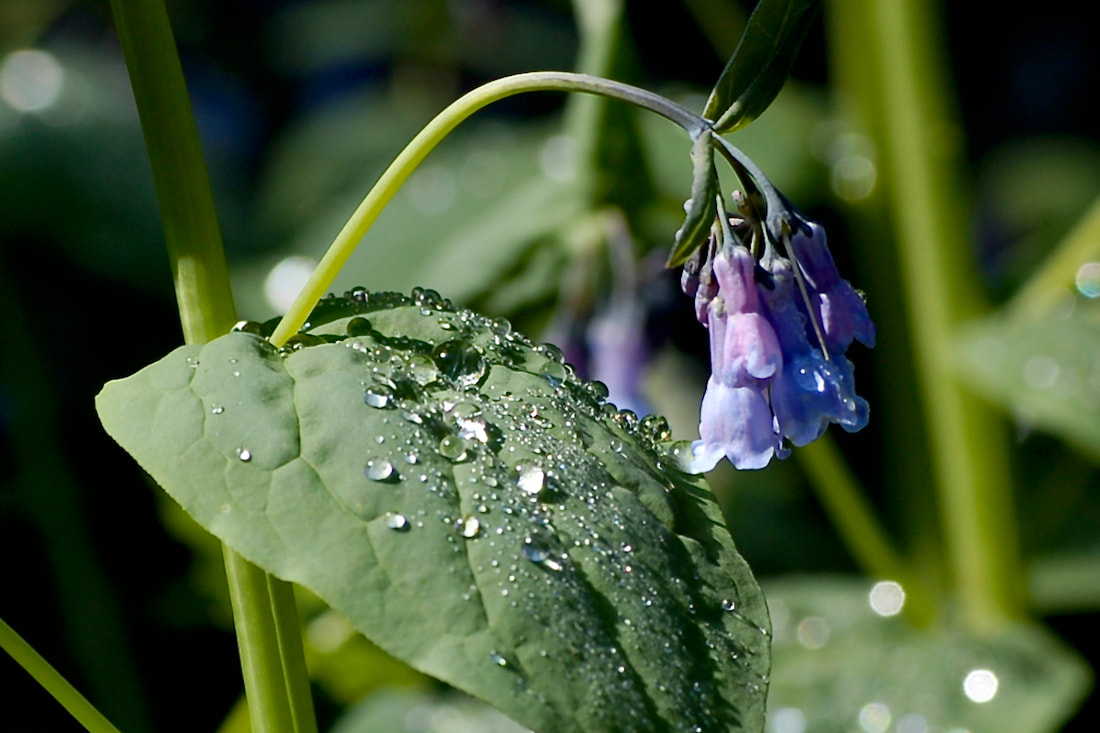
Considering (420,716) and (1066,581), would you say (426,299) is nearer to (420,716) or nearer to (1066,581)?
(420,716)

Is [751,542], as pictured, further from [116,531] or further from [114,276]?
[114,276]

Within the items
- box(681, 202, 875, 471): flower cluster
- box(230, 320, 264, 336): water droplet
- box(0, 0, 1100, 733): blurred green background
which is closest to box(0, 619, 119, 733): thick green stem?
box(230, 320, 264, 336): water droplet

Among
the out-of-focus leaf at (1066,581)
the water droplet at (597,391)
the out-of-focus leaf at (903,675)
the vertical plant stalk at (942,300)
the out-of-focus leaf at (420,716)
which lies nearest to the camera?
the water droplet at (597,391)

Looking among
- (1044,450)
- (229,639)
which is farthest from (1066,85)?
(229,639)

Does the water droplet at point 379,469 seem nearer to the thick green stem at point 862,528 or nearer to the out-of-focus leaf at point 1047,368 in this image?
the thick green stem at point 862,528

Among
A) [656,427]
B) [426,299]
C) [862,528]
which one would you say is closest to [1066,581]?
[862,528]

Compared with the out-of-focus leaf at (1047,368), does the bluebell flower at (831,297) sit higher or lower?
higher

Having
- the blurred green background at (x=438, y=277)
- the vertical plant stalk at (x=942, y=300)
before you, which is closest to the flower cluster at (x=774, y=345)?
the blurred green background at (x=438, y=277)
